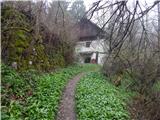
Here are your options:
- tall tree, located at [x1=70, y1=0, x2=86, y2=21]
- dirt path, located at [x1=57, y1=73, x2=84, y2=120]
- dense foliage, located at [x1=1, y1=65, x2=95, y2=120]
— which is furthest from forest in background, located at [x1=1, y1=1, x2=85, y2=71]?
dirt path, located at [x1=57, y1=73, x2=84, y2=120]

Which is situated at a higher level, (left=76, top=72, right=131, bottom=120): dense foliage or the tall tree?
the tall tree

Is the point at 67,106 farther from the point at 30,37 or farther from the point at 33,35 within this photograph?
the point at 33,35

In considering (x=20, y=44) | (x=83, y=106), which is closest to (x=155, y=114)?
(x=83, y=106)

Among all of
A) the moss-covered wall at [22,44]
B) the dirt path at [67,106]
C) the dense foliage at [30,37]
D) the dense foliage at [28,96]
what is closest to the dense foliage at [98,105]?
the dirt path at [67,106]

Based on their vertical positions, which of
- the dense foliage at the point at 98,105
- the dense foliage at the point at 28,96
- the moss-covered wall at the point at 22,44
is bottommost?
the dense foliage at the point at 98,105

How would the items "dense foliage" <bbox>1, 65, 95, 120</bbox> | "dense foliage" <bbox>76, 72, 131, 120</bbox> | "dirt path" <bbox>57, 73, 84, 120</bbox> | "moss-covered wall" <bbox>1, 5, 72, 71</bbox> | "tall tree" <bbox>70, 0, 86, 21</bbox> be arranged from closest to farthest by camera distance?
"tall tree" <bbox>70, 0, 86, 21</bbox> → "dense foliage" <bbox>1, 65, 95, 120</bbox> → "dirt path" <bbox>57, 73, 84, 120</bbox> → "dense foliage" <bbox>76, 72, 131, 120</bbox> → "moss-covered wall" <bbox>1, 5, 72, 71</bbox>

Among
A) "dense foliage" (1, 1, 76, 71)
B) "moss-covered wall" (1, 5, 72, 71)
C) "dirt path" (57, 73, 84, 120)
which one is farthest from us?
"dense foliage" (1, 1, 76, 71)

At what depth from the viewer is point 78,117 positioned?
1079 centimetres

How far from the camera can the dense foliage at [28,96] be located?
32.9 feet

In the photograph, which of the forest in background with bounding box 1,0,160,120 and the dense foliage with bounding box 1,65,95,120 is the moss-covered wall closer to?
the forest in background with bounding box 1,0,160,120

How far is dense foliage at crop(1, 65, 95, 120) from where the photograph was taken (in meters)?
10.0

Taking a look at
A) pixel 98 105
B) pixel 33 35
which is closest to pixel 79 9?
pixel 33 35

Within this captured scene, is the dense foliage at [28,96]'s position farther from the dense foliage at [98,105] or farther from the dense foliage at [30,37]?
the dense foliage at [30,37]

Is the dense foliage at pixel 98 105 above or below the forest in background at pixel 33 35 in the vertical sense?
below
